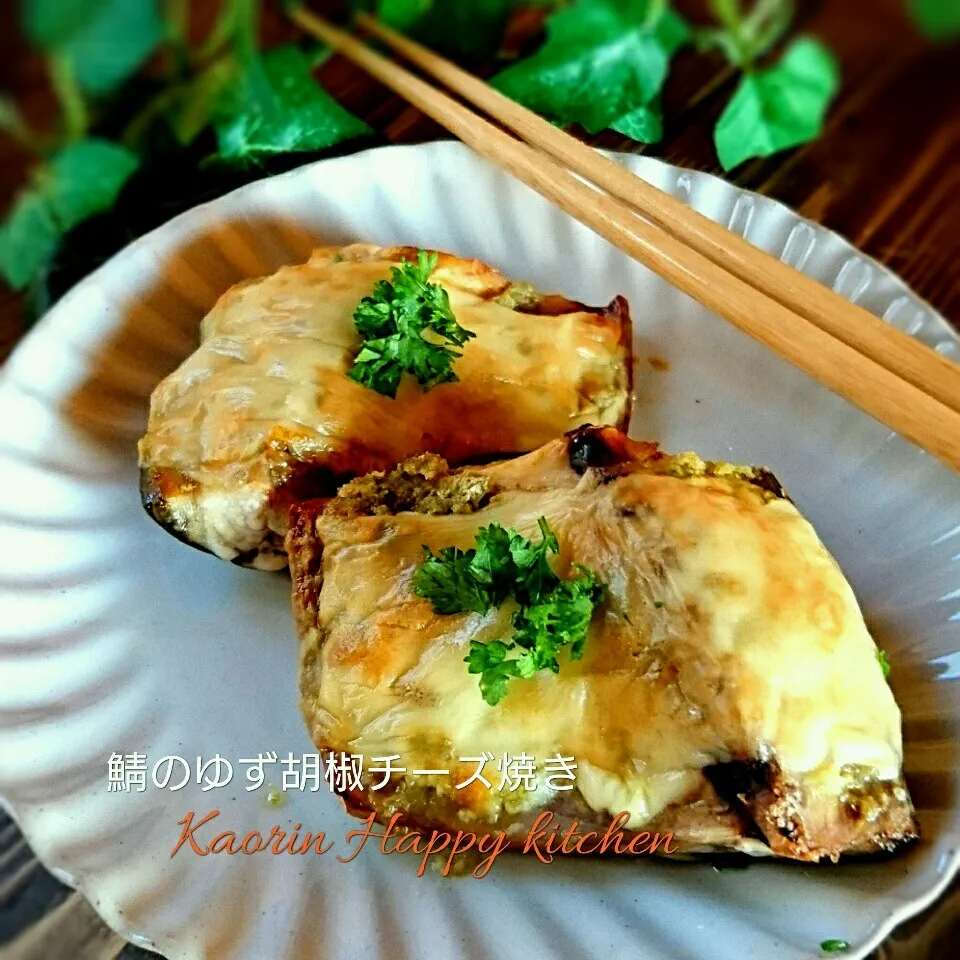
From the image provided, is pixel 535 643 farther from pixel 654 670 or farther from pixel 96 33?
pixel 96 33

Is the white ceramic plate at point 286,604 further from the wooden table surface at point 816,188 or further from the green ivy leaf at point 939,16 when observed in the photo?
the green ivy leaf at point 939,16

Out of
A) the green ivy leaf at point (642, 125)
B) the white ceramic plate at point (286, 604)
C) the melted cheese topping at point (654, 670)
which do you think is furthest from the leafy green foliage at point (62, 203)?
the green ivy leaf at point (642, 125)

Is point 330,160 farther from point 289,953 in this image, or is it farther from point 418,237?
point 289,953

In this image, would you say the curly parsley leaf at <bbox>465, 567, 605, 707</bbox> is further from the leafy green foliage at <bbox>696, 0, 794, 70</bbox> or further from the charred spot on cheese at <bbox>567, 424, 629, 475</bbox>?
the leafy green foliage at <bbox>696, 0, 794, 70</bbox>

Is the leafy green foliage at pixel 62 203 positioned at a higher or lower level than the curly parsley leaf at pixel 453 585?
lower

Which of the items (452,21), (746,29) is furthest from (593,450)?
(452,21)

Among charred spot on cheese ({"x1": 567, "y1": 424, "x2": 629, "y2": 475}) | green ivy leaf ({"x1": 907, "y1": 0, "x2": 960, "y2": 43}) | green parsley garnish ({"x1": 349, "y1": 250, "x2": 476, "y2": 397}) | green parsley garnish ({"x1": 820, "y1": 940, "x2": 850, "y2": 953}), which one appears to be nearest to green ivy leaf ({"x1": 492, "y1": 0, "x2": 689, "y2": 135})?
green parsley garnish ({"x1": 349, "y1": 250, "x2": 476, "y2": 397})

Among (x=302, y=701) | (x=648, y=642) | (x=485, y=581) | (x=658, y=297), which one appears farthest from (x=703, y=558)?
(x=658, y=297)
